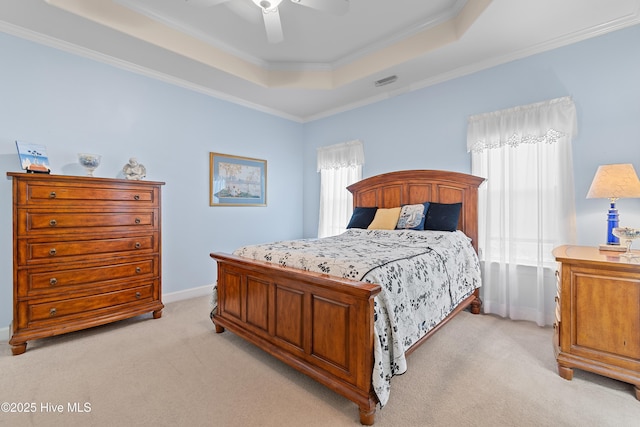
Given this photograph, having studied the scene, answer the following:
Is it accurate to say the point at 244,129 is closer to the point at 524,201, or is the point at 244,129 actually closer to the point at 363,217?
the point at 363,217

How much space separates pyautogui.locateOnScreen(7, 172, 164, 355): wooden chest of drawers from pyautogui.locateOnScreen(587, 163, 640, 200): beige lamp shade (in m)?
4.04

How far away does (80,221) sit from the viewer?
2596 mm

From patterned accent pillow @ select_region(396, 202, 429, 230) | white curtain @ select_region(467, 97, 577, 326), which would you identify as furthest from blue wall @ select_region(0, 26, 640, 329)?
patterned accent pillow @ select_region(396, 202, 429, 230)

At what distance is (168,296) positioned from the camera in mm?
3617

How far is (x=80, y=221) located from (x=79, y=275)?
19.3 inches

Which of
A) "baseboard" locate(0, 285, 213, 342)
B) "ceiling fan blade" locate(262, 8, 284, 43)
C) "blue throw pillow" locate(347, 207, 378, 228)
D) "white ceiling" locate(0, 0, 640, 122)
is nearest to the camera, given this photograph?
"ceiling fan blade" locate(262, 8, 284, 43)

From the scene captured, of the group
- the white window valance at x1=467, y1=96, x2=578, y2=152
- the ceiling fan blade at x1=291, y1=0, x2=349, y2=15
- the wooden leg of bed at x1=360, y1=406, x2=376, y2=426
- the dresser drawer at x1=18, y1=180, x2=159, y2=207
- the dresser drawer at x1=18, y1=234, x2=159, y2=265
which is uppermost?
the ceiling fan blade at x1=291, y1=0, x2=349, y2=15

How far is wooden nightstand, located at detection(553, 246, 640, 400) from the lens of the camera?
1790 mm

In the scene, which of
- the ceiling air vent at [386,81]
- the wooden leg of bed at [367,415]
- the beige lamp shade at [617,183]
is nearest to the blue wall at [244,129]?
the ceiling air vent at [386,81]

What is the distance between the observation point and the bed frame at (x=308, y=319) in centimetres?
157

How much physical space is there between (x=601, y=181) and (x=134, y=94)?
15.3 ft

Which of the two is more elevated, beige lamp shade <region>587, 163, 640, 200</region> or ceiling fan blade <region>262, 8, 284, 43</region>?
ceiling fan blade <region>262, 8, 284, 43</region>

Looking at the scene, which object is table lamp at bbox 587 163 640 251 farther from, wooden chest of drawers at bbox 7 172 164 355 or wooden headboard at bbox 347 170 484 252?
wooden chest of drawers at bbox 7 172 164 355

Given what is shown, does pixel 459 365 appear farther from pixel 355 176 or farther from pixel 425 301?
pixel 355 176
